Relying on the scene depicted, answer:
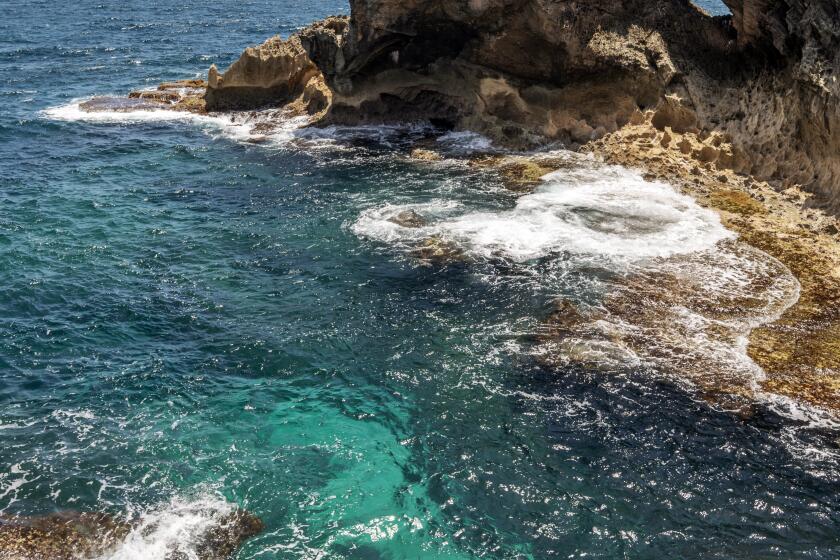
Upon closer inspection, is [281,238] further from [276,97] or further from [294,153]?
[276,97]

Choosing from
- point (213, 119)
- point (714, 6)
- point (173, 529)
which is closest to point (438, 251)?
point (173, 529)

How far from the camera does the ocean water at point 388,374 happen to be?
1500cm

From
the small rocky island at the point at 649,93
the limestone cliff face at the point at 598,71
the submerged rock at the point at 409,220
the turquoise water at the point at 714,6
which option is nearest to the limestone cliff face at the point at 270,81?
the small rocky island at the point at 649,93

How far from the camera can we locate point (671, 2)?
32.0 m

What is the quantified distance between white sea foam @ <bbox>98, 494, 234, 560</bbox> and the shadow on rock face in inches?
3.2

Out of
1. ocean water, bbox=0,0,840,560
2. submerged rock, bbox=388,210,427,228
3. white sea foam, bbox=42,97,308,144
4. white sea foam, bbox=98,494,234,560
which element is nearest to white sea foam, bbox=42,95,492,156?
white sea foam, bbox=42,97,308,144

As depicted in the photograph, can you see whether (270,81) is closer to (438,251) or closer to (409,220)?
(409,220)

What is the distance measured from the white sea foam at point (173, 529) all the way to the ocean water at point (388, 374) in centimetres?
6

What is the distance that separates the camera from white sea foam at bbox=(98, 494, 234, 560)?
562 inches

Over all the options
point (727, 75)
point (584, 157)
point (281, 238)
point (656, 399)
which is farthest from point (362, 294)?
point (727, 75)

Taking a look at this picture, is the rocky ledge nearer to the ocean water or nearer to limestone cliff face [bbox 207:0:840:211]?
limestone cliff face [bbox 207:0:840:211]

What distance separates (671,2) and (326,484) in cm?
2600

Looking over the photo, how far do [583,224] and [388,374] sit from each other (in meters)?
10.3

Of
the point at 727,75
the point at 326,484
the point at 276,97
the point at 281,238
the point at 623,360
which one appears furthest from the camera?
the point at 276,97
